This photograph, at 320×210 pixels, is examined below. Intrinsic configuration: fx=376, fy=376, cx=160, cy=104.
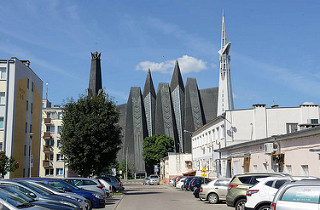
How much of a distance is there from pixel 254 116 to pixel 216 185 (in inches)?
670

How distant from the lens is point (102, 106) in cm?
3438

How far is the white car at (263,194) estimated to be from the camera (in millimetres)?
12555

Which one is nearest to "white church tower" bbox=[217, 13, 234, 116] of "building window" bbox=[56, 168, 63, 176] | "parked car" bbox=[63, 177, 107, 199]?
"building window" bbox=[56, 168, 63, 176]

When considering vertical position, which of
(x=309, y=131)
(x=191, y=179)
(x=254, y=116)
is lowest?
(x=191, y=179)

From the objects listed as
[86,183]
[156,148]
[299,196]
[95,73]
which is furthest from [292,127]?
[95,73]

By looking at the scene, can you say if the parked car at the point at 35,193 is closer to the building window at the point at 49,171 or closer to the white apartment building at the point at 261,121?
the white apartment building at the point at 261,121

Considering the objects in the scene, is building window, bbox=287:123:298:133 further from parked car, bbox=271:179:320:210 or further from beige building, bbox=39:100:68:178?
beige building, bbox=39:100:68:178

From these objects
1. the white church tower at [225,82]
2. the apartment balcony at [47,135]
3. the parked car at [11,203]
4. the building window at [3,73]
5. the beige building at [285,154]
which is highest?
the white church tower at [225,82]

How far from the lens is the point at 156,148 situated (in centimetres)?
9975

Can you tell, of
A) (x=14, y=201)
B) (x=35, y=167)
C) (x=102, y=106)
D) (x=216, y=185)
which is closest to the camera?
(x=14, y=201)

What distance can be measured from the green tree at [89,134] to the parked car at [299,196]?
25.5 metres

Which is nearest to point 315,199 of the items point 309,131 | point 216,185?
point 309,131

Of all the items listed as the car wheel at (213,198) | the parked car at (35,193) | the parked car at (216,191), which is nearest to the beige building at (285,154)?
the parked car at (216,191)

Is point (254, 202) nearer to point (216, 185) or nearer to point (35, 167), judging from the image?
point (216, 185)
